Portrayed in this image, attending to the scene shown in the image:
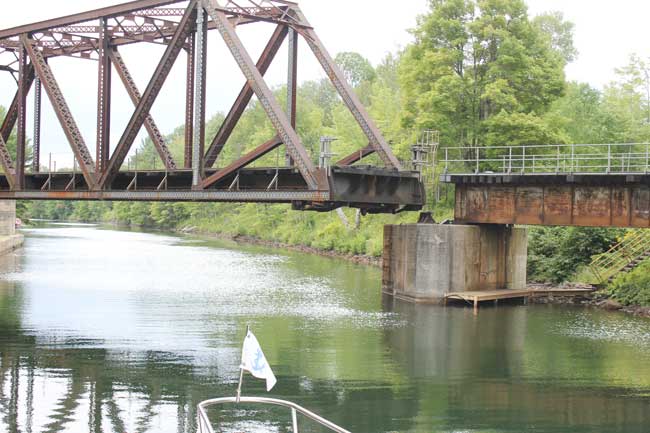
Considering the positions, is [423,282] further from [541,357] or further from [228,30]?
[228,30]

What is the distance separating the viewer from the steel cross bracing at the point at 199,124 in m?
33.1

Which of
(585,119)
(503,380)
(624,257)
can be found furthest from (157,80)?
(585,119)

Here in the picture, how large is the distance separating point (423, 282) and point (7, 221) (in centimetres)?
5537

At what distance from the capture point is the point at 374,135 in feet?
117

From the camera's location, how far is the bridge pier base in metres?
42.5

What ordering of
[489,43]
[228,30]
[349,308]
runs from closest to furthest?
[228,30] → [349,308] → [489,43]

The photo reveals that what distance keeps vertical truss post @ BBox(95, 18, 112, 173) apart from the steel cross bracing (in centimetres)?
4

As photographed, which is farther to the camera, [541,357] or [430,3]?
[430,3]

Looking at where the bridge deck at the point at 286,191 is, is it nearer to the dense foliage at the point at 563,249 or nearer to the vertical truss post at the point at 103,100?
the vertical truss post at the point at 103,100

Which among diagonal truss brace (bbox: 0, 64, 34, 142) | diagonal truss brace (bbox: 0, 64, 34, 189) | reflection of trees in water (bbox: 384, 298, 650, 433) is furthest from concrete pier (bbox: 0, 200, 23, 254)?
reflection of trees in water (bbox: 384, 298, 650, 433)

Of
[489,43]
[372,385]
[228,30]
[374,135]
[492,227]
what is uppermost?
[489,43]

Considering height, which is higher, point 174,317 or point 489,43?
point 489,43

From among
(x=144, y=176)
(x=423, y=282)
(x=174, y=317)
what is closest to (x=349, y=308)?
(x=423, y=282)

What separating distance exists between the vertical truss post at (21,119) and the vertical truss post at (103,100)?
4.97 metres
